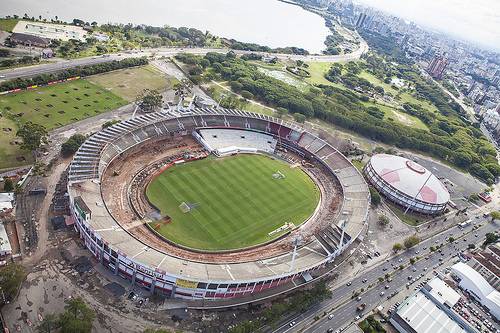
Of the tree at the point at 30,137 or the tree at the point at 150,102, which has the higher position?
the tree at the point at 30,137

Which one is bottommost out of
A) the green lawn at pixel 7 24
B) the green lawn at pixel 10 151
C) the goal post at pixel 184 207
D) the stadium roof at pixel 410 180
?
the green lawn at pixel 7 24

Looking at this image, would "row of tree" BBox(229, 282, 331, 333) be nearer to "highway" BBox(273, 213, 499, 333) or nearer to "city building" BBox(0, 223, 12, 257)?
"highway" BBox(273, 213, 499, 333)

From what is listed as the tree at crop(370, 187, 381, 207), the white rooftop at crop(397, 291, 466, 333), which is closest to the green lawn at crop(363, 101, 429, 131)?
the tree at crop(370, 187, 381, 207)

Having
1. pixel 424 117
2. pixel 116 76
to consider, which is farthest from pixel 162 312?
pixel 424 117

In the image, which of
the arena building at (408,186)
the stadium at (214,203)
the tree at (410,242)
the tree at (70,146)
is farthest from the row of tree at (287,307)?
the tree at (70,146)

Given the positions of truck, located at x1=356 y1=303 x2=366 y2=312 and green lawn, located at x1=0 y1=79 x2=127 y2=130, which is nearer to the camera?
truck, located at x1=356 y1=303 x2=366 y2=312

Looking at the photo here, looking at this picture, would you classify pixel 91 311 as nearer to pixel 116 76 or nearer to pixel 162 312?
pixel 162 312

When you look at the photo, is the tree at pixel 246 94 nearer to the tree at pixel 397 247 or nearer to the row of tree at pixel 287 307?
the tree at pixel 397 247
